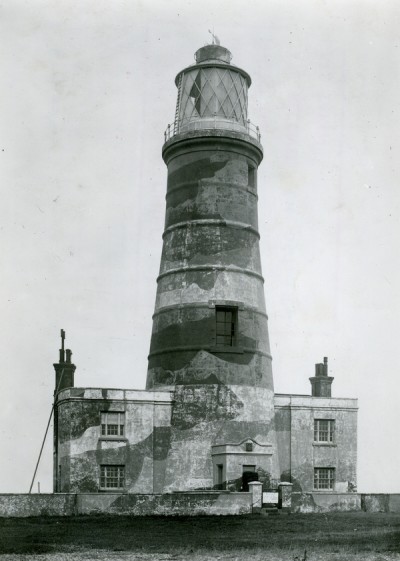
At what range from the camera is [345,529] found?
2197cm

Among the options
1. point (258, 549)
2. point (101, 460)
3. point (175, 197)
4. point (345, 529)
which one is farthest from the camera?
point (175, 197)

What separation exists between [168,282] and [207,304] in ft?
6.66

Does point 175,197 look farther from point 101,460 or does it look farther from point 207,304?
point 101,460

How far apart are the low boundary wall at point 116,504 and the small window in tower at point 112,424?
15.3ft

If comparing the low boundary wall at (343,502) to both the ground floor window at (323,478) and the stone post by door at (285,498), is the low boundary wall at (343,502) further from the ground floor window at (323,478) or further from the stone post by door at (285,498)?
the ground floor window at (323,478)

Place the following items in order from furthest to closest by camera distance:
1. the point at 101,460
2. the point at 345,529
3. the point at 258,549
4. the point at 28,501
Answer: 1. the point at 101,460
2. the point at 28,501
3. the point at 345,529
4. the point at 258,549

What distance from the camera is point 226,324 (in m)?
33.3

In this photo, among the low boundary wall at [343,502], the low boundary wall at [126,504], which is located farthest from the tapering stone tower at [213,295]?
the low boundary wall at [126,504]

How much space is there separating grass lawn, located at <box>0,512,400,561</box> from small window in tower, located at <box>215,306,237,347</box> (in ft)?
27.2

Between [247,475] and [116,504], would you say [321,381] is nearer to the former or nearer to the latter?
[247,475]

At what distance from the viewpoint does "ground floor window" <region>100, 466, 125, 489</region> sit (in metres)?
31.9

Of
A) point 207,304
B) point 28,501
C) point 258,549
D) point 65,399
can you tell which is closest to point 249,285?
point 207,304

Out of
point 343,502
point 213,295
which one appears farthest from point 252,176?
point 343,502

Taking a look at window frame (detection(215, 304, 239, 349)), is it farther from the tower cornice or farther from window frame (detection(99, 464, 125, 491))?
the tower cornice
